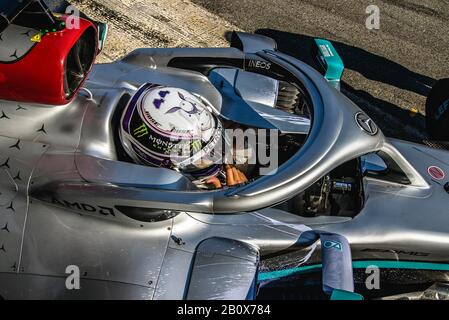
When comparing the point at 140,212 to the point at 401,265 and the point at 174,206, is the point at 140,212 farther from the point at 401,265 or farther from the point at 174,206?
the point at 401,265

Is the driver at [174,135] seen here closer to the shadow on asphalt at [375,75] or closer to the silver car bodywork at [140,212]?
the silver car bodywork at [140,212]

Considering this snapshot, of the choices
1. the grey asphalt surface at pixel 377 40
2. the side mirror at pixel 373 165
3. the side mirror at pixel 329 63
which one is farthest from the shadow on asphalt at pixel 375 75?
the side mirror at pixel 373 165

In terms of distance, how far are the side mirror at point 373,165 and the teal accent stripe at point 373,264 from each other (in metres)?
0.76

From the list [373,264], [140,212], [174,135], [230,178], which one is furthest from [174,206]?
[373,264]

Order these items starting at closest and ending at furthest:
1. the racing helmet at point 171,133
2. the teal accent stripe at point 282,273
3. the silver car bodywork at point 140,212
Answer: the silver car bodywork at point 140,212, the racing helmet at point 171,133, the teal accent stripe at point 282,273

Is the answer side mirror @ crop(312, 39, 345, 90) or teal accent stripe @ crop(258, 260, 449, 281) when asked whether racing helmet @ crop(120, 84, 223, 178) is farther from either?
side mirror @ crop(312, 39, 345, 90)

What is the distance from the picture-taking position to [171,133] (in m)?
3.83

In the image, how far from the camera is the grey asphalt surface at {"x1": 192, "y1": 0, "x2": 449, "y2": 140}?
22.4ft

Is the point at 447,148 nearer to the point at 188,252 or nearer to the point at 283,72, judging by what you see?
the point at 283,72

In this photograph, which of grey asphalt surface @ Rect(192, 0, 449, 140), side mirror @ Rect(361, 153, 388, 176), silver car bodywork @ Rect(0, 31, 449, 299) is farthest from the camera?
grey asphalt surface @ Rect(192, 0, 449, 140)

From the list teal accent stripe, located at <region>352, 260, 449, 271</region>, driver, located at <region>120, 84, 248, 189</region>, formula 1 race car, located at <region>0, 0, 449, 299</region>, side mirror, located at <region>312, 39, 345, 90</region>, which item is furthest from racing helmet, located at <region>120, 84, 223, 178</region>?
side mirror, located at <region>312, 39, 345, 90</region>

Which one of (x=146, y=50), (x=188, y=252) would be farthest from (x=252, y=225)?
(x=146, y=50)

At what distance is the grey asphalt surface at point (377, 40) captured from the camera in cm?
682

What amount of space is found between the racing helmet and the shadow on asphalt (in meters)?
3.11
